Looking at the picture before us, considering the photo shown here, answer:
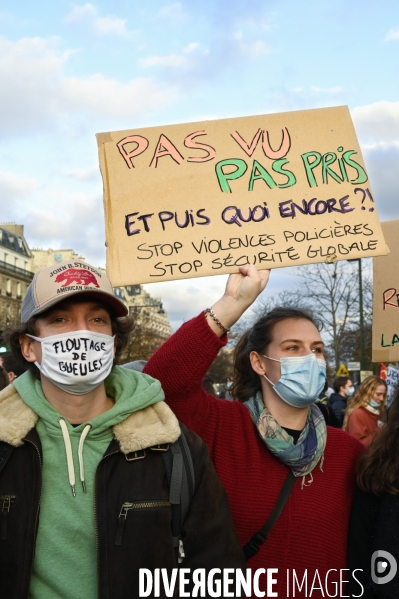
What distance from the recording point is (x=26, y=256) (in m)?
82.4

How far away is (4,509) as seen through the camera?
2.36 m

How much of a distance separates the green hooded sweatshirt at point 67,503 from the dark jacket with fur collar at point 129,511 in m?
0.05

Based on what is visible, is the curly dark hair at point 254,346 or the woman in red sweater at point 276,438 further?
the curly dark hair at point 254,346

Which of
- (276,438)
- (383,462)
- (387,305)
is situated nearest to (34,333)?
(276,438)

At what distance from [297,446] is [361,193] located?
50.4 inches

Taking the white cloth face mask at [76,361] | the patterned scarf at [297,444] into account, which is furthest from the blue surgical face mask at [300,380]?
the white cloth face mask at [76,361]

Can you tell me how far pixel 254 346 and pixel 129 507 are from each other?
4.09ft

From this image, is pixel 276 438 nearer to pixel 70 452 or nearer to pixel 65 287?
pixel 70 452

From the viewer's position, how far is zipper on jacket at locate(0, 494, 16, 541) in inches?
92.4

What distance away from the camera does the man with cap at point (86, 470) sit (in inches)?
92.9

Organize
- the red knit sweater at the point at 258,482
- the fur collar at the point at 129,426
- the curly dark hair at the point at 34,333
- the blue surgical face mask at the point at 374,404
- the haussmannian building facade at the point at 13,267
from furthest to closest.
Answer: the haussmannian building facade at the point at 13,267 < the blue surgical face mask at the point at 374,404 < the red knit sweater at the point at 258,482 < the curly dark hair at the point at 34,333 < the fur collar at the point at 129,426

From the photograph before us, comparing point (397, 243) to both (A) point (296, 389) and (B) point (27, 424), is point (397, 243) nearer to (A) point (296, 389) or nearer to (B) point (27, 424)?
(A) point (296, 389)

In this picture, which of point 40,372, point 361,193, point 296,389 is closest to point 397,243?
point 361,193

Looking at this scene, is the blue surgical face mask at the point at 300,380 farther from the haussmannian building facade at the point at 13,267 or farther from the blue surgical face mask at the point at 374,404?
the haussmannian building facade at the point at 13,267
